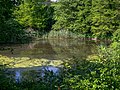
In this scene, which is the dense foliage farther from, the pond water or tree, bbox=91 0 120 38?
the pond water

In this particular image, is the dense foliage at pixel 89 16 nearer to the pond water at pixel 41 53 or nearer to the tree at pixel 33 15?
the tree at pixel 33 15

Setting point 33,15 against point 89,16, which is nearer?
point 89,16

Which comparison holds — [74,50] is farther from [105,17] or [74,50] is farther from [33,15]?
[33,15]

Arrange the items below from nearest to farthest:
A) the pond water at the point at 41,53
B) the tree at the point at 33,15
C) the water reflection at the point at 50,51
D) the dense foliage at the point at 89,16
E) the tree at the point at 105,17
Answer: the pond water at the point at 41,53 → the water reflection at the point at 50,51 → the tree at the point at 105,17 → the dense foliage at the point at 89,16 → the tree at the point at 33,15

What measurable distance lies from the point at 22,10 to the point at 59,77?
2700cm

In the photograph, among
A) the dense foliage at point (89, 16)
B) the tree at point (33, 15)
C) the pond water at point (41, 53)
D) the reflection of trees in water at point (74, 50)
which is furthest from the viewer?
the tree at point (33, 15)

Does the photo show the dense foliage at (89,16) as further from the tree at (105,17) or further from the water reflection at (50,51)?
the water reflection at (50,51)

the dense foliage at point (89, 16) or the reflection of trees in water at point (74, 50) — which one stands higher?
the dense foliage at point (89, 16)

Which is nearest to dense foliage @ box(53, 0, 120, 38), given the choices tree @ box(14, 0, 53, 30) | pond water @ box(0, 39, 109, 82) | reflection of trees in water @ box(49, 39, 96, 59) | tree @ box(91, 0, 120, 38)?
tree @ box(91, 0, 120, 38)

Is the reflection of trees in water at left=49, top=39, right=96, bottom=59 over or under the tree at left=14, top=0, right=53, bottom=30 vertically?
under

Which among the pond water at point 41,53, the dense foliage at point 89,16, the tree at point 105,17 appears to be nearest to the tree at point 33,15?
the dense foliage at point 89,16

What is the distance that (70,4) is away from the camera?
3156 centimetres

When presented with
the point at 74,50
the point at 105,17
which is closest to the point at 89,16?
the point at 105,17

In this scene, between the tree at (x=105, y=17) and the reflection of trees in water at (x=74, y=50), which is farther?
the tree at (x=105, y=17)
